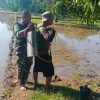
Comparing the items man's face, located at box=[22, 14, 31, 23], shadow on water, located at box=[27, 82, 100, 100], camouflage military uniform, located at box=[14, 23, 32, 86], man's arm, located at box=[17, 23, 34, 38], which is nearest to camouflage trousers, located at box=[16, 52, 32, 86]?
camouflage military uniform, located at box=[14, 23, 32, 86]

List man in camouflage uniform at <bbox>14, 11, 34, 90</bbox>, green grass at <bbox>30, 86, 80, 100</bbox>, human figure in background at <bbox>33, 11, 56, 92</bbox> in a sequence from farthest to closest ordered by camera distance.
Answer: man in camouflage uniform at <bbox>14, 11, 34, 90</bbox> < green grass at <bbox>30, 86, 80, 100</bbox> < human figure in background at <bbox>33, 11, 56, 92</bbox>

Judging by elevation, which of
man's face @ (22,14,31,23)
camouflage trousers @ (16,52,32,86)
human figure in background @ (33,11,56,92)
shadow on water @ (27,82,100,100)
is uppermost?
man's face @ (22,14,31,23)

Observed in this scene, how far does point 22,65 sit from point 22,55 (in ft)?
0.83

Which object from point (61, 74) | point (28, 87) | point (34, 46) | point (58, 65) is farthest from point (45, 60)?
point (58, 65)

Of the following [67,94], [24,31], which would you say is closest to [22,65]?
[24,31]

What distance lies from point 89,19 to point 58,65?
6451mm

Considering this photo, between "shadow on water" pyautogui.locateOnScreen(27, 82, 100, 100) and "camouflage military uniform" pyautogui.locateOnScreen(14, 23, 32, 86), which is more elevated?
"camouflage military uniform" pyautogui.locateOnScreen(14, 23, 32, 86)

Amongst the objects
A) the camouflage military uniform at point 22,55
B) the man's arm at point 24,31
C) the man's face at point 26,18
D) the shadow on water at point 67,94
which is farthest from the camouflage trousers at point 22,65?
the man's face at point 26,18

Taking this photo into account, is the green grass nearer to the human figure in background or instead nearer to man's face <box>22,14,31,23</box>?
the human figure in background

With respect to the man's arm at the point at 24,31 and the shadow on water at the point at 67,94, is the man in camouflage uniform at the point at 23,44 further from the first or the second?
the shadow on water at the point at 67,94

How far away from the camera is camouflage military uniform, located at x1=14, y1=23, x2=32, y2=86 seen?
303 inches

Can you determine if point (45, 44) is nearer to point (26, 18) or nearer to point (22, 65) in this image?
point (26, 18)

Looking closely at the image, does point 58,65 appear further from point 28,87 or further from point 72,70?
point 28,87

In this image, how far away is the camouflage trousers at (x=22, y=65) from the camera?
787 centimetres
